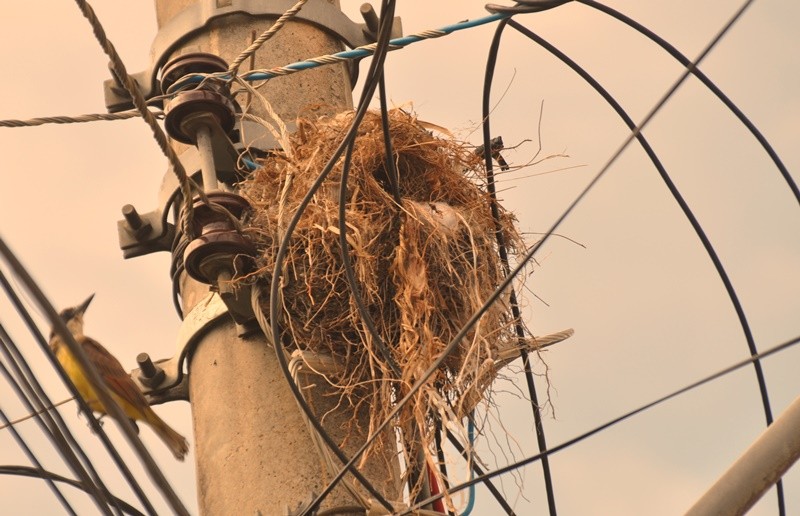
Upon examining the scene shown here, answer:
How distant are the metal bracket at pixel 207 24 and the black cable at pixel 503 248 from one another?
59 centimetres

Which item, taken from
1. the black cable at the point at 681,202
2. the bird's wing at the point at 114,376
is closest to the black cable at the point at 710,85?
the black cable at the point at 681,202

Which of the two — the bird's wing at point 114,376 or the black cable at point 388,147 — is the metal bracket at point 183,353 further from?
the black cable at point 388,147

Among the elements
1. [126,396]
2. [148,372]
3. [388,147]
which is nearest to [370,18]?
[388,147]

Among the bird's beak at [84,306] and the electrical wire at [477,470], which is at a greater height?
the bird's beak at [84,306]

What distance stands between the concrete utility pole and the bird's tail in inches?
27.5

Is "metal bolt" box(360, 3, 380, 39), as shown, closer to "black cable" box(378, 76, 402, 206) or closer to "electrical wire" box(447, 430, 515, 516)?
"black cable" box(378, 76, 402, 206)

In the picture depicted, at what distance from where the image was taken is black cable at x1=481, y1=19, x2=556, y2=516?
460 centimetres

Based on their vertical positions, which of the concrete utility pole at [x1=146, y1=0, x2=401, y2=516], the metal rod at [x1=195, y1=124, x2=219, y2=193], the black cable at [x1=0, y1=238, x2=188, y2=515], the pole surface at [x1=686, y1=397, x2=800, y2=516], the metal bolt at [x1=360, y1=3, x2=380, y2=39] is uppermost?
the metal bolt at [x1=360, y1=3, x2=380, y2=39]

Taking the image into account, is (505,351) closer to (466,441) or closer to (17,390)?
(466,441)

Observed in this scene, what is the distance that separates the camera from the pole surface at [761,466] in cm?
267

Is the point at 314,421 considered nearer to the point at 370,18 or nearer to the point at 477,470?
the point at 477,470

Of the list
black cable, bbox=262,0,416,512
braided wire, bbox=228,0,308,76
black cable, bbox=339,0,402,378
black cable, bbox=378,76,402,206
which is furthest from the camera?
braided wire, bbox=228,0,308,76

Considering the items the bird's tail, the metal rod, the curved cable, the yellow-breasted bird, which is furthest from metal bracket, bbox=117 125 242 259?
the curved cable

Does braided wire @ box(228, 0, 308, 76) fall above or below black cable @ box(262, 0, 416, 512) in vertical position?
above
